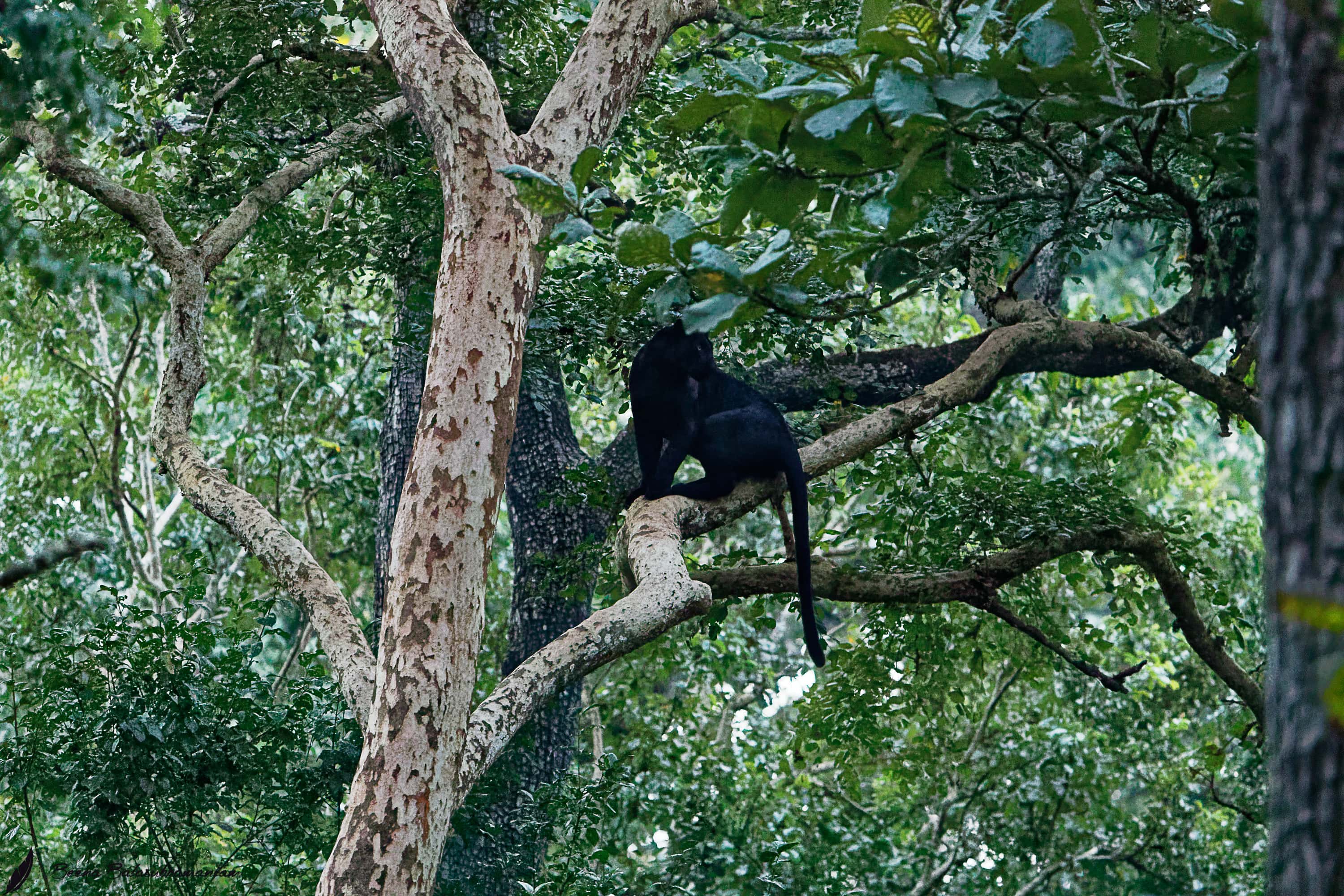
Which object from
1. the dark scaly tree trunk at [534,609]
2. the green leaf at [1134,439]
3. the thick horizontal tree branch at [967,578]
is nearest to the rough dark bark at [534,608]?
the dark scaly tree trunk at [534,609]

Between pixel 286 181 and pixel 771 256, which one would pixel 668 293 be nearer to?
pixel 771 256

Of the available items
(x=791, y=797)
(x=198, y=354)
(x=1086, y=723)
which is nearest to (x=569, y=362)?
(x=198, y=354)

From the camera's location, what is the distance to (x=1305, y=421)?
798 millimetres

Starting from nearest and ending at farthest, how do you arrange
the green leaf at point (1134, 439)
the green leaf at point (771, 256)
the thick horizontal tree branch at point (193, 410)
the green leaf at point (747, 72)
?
the green leaf at point (771, 256) < the green leaf at point (747, 72) < the thick horizontal tree branch at point (193, 410) < the green leaf at point (1134, 439)

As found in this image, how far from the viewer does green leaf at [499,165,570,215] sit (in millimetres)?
1616

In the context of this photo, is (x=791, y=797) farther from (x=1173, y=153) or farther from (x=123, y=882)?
(x=1173, y=153)

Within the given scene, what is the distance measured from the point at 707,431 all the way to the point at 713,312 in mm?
2715

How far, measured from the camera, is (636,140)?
21.6 ft

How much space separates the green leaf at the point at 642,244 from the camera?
5.08 feet

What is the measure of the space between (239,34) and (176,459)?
2.04 metres

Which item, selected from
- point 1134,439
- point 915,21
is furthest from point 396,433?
point 915,21

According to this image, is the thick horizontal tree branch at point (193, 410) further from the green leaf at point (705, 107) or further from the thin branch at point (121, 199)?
the green leaf at point (705, 107)

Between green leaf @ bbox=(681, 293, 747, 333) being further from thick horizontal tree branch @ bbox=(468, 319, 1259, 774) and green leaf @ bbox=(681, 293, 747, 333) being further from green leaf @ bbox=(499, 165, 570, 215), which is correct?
thick horizontal tree branch @ bbox=(468, 319, 1259, 774)

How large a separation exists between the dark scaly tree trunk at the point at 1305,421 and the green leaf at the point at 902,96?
0.70 metres
